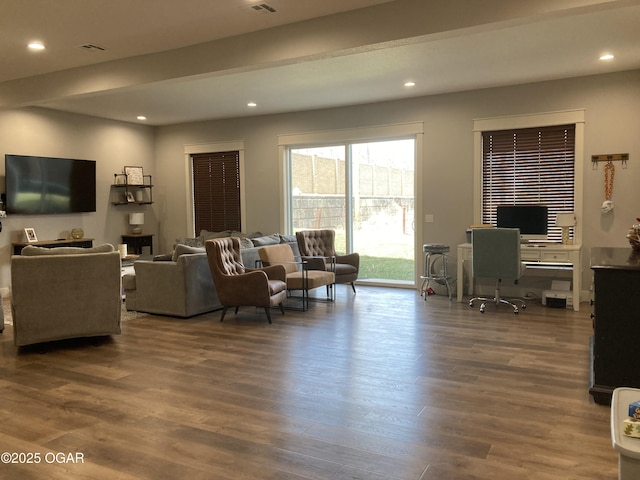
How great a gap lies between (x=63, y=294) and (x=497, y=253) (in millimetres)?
4428

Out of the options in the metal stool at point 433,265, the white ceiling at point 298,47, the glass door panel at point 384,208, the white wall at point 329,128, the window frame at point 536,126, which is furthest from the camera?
the glass door panel at point 384,208

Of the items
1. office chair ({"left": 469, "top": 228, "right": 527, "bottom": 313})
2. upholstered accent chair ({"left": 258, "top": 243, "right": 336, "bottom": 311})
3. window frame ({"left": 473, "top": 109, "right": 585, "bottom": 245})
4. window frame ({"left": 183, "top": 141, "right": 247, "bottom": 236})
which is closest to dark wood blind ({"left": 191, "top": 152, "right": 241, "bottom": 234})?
window frame ({"left": 183, "top": 141, "right": 247, "bottom": 236})

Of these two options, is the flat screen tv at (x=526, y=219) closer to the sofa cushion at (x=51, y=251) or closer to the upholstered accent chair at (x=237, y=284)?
the upholstered accent chair at (x=237, y=284)

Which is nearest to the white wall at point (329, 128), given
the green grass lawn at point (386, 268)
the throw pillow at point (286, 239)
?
the green grass lawn at point (386, 268)

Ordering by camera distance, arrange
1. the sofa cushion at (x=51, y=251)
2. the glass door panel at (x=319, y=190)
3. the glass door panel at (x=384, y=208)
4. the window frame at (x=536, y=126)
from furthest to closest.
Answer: the glass door panel at (x=319, y=190) → the glass door panel at (x=384, y=208) → the window frame at (x=536, y=126) → the sofa cushion at (x=51, y=251)

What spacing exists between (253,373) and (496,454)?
186cm

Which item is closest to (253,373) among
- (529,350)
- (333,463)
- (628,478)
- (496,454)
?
(333,463)

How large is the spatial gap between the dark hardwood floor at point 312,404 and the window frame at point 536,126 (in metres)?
1.81

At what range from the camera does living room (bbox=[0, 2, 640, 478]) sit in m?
6.01

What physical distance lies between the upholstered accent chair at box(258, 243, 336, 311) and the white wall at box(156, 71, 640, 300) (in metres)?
1.87

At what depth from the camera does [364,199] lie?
785 centimetres

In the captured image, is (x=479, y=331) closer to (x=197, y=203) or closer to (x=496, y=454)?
(x=496, y=454)

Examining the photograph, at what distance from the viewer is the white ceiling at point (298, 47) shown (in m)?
3.79

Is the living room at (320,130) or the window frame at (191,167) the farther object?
the window frame at (191,167)
